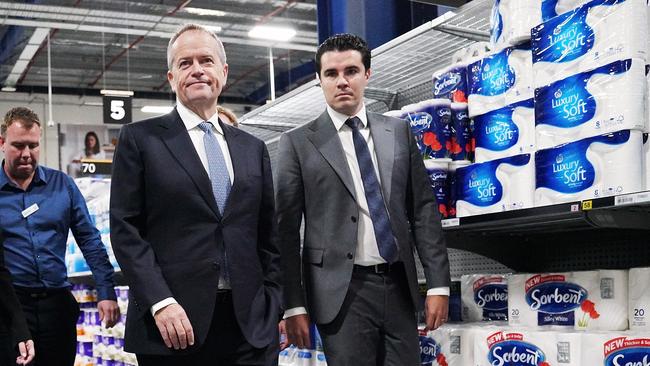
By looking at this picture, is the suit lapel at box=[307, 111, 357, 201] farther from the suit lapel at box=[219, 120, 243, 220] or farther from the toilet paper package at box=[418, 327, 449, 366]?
the toilet paper package at box=[418, 327, 449, 366]

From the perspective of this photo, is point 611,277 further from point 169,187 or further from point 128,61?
point 128,61

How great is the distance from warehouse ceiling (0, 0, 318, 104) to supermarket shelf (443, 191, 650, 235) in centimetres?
985

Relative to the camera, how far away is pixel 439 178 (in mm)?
3164

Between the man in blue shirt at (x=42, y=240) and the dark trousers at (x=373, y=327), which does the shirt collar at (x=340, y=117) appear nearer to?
the dark trousers at (x=373, y=327)

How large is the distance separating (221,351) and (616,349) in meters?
1.15

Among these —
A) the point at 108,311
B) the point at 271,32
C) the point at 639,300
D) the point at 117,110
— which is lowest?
the point at 108,311

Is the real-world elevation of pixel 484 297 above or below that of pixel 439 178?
below

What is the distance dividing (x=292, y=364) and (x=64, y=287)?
1159mm

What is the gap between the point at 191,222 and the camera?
7.40 ft

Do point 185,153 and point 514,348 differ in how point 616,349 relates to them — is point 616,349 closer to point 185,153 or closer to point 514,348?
point 514,348

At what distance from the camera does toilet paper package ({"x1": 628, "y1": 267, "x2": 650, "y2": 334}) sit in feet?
8.23

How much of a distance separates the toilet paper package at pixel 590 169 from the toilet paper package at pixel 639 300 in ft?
0.99

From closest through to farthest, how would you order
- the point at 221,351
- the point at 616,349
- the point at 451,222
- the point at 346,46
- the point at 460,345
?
the point at 221,351
the point at 616,349
the point at 346,46
the point at 460,345
the point at 451,222

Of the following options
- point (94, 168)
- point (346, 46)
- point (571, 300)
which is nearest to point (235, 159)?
point (346, 46)
